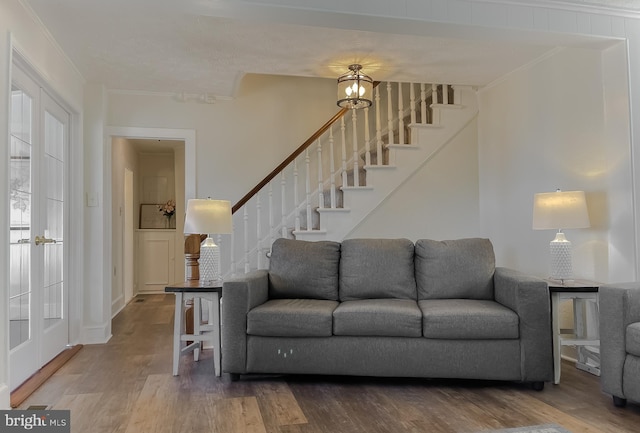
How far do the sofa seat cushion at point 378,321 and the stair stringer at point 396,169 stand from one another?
5.82 ft

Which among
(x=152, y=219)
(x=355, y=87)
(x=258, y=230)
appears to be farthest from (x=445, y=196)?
(x=152, y=219)

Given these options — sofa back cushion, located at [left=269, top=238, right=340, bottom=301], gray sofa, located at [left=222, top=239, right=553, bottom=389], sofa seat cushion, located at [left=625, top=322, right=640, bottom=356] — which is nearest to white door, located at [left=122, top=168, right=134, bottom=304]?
sofa back cushion, located at [left=269, top=238, right=340, bottom=301]

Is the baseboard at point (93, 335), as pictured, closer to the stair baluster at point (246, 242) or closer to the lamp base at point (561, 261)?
the stair baluster at point (246, 242)

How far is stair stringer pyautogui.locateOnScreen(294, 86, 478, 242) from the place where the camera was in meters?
4.74

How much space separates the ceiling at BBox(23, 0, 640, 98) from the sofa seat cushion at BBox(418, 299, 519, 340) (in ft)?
5.78

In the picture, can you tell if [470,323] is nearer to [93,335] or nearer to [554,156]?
[554,156]

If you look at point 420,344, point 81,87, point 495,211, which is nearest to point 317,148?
point 495,211

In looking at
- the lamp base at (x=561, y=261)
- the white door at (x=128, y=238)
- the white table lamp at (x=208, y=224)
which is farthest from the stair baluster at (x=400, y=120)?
the white door at (x=128, y=238)

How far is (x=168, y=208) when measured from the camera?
7625mm

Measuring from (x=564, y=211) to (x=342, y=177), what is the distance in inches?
90.3

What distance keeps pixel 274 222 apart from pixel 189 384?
2466 mm

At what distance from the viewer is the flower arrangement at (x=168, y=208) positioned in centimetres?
762

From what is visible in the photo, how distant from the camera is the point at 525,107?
4086 mm

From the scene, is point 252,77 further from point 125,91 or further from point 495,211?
point 495,211
